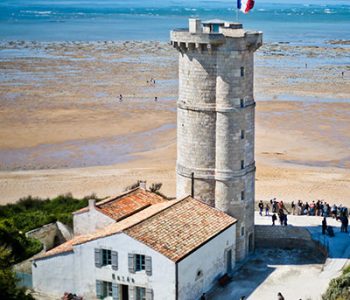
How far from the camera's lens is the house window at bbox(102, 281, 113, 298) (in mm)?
23800

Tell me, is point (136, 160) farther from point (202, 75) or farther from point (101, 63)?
point (101, 63)

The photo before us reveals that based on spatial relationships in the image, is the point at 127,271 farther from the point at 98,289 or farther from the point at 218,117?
the point at 218,117

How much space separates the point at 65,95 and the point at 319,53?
56.7 metres

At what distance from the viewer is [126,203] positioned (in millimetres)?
27875

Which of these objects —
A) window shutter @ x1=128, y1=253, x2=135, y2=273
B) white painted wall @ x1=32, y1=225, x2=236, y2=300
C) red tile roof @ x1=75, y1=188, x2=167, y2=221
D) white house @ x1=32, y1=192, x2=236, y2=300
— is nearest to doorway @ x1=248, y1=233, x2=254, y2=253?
white house @ x1=32, y1=192, x2=236, y2=300

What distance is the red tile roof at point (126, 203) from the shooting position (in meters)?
26.6

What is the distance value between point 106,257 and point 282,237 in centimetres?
927

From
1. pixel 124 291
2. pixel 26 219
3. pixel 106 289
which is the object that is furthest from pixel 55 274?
pixel 26 219

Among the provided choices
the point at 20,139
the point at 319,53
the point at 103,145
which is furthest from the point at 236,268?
the point at 319,53

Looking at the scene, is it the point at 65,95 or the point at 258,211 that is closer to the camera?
the point at 258,211

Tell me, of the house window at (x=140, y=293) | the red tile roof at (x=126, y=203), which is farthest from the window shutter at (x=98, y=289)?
the red tile roof at (x=126, y=203)

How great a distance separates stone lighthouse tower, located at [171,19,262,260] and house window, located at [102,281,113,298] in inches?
233

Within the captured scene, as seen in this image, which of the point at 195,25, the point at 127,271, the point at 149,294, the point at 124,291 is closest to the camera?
the point at 149,294

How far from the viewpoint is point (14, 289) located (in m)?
19.1
